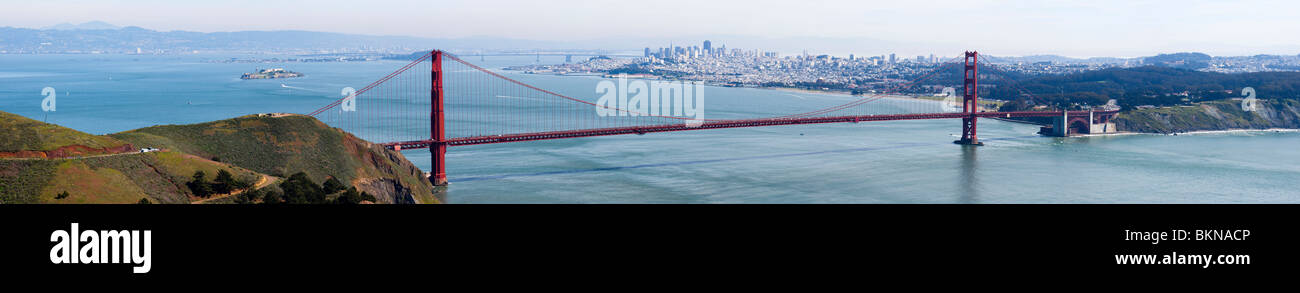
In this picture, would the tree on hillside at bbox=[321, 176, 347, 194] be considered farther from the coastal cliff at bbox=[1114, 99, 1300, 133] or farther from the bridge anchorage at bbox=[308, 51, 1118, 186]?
the coastal cliff at bbox=[1114, 99, 1300, 133]

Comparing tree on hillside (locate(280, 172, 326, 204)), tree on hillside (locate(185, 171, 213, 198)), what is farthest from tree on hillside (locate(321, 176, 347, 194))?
tree on hillside (locate(185, 171, 213, 198))

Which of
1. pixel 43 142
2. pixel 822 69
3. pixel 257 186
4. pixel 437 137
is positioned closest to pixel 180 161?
pixel 257 186

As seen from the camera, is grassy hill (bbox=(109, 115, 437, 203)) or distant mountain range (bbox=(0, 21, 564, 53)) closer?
grassy hill (bbox=(109, 115, 437, 203))

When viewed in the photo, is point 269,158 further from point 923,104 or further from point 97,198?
point 923,104

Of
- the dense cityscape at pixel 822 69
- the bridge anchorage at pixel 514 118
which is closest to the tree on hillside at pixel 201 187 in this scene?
the bridge anchorage at pixel 514 118

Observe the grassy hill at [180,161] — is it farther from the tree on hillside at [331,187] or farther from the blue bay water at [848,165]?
the blue bay water at [848,165]

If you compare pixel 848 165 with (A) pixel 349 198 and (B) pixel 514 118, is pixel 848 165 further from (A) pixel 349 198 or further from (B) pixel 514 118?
(B) pixel 514 118
